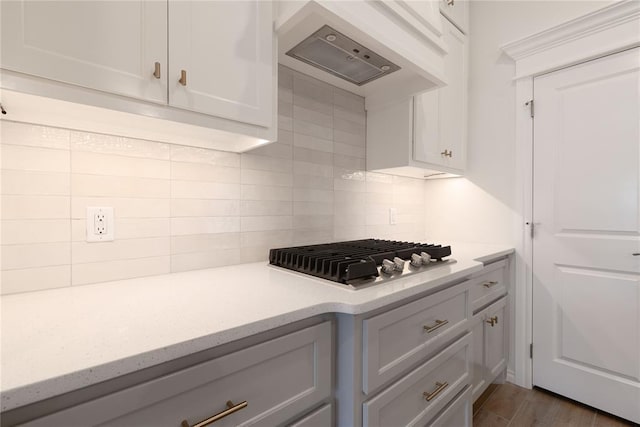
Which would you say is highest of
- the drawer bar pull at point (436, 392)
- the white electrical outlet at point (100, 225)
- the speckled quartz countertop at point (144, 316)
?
the white electrical outlet at point (100, 225)

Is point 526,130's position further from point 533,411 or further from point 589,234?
point 533,411

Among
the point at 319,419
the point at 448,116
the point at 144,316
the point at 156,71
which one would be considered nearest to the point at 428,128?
the point at 448,116

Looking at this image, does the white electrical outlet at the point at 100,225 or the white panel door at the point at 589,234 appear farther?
the white panel door at the point at 589,234

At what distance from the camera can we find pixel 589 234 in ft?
5.69

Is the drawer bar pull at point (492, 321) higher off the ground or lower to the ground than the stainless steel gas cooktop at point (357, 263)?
lower

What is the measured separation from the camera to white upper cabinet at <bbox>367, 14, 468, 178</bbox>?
1730 millimetres

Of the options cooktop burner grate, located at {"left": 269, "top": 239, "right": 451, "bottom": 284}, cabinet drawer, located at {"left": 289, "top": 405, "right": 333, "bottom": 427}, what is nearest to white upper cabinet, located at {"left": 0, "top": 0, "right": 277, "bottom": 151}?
cooktop burner grate, located at {"left": 269, "top": 239, "right": 451, "bottom": 284}

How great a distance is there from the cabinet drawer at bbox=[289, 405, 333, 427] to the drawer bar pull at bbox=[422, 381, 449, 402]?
421 mm

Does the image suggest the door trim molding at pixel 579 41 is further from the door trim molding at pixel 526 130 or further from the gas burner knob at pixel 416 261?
the gas burner knob at pixel 416 261

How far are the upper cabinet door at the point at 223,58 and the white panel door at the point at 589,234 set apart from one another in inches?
71.4

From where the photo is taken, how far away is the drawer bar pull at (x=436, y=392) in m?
1.07

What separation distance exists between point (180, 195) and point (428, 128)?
4.75 ft

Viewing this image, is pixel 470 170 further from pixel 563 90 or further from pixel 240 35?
pixel 240 35

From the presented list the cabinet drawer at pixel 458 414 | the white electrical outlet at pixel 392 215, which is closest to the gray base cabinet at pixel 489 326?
the cabinet drawer at pixel 458 414
